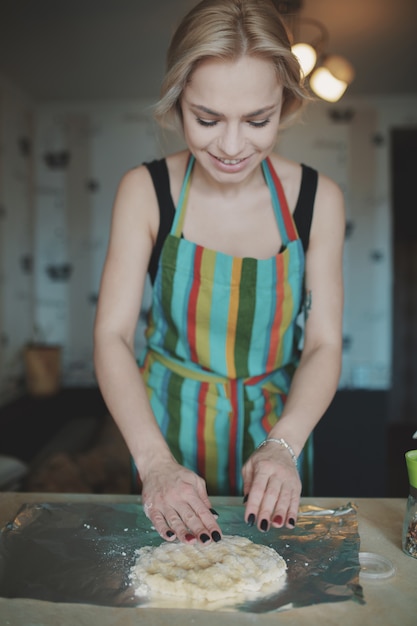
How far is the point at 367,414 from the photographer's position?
342cm

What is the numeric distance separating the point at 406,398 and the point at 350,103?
2478 mm

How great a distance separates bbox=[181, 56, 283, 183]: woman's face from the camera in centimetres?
104

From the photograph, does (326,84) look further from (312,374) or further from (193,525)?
(193,525)

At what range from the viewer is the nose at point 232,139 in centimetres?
105

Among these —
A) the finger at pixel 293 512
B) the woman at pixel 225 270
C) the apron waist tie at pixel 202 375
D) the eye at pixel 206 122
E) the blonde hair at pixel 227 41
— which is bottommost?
the finger at pixel 293 512

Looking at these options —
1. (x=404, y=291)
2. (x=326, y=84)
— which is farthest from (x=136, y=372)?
(x=404, y=291)

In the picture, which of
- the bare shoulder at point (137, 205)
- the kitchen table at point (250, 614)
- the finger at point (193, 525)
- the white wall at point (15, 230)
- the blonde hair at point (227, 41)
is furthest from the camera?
the white wall at point (15, 230)

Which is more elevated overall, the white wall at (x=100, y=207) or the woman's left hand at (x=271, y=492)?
the white wall at (x=100, y=207)

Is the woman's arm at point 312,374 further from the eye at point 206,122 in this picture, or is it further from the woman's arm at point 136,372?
the eye at point 206,122

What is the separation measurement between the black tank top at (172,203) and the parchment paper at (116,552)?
51cm

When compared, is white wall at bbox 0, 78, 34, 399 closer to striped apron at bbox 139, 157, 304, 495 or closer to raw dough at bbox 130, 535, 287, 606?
striped apron at bbox 139, 157, 304, 495

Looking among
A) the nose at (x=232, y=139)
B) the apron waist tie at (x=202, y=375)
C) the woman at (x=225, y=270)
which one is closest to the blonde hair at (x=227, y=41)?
the woman at (x=225, y=270)

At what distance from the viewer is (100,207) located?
205 inches

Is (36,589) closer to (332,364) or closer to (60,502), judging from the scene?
(60,502)
